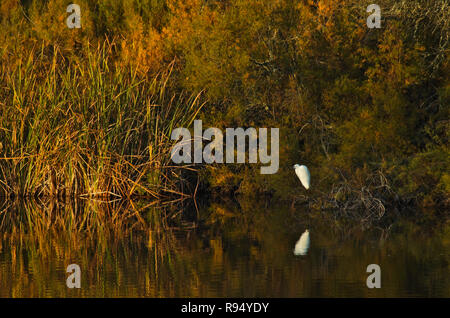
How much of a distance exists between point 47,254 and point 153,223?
330cm

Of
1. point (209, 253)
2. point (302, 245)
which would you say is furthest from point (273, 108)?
point (209, 253)

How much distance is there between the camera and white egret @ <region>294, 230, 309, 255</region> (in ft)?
39.1

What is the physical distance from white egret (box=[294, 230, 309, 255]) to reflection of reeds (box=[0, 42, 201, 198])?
16.1ft

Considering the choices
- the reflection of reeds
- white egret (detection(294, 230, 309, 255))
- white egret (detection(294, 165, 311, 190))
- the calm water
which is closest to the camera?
the calm water

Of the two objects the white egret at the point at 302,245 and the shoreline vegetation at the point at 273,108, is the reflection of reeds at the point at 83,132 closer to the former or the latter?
the shoreline vegetation at the point at 273,108

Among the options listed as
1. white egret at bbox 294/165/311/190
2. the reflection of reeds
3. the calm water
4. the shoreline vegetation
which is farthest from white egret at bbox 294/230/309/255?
the reflection of reeds

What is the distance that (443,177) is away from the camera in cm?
1602

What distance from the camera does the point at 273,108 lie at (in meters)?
18.7

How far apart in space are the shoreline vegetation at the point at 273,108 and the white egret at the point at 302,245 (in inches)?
120

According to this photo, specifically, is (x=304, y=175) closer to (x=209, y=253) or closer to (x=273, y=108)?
(x=273, y=108)

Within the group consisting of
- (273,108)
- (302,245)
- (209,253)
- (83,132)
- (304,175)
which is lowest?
(209,253)

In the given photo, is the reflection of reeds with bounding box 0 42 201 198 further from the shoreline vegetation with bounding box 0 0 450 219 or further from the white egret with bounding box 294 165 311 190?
the white egret with bounding box 294 165 311 190

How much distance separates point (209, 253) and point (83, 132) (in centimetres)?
651
